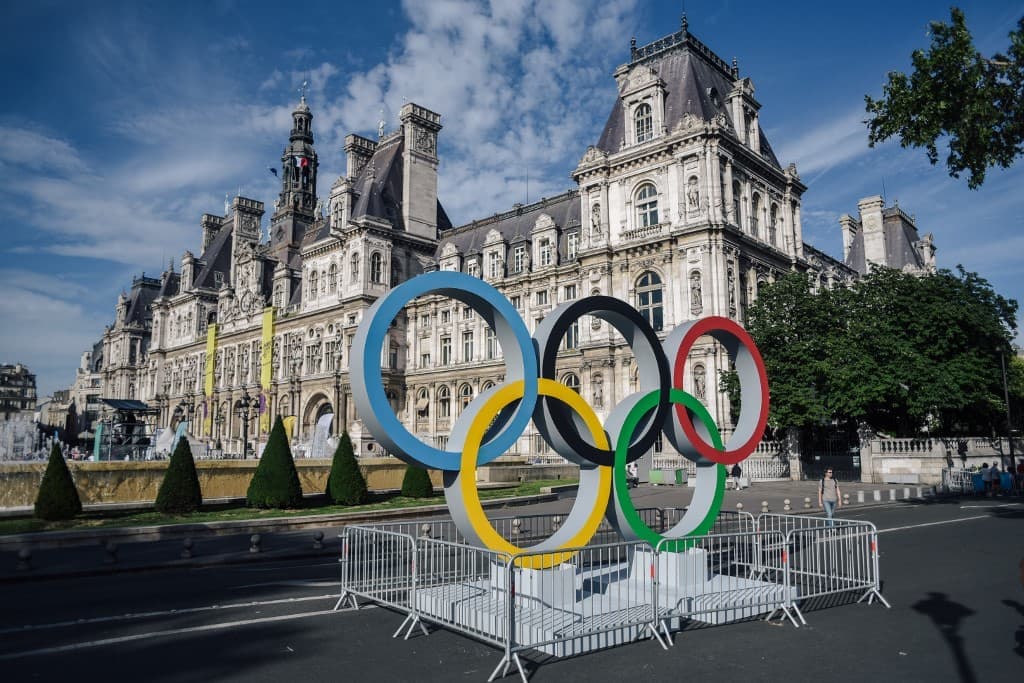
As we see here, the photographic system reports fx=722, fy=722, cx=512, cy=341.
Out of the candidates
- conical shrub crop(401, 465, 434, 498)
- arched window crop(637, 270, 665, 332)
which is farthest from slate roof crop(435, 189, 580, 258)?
conical shrub crop(401, 465, 434, 498)

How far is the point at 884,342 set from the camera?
3650 centimetres

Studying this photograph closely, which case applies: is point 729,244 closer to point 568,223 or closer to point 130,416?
point 568,223

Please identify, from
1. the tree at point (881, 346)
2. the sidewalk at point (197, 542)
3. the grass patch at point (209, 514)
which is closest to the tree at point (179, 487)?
the grass patch at point (209, 514)

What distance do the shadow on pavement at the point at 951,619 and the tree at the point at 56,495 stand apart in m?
22.5

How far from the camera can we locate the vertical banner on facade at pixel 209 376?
7769 cm

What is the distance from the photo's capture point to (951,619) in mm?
10336

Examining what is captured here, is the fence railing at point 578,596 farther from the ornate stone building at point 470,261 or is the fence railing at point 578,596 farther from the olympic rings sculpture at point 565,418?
the ornate stone building at point 470,261

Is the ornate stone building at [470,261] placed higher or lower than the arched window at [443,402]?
higher

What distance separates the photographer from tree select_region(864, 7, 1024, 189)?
18452mm

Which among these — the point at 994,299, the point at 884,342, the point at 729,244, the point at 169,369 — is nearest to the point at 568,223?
the point at 729,244

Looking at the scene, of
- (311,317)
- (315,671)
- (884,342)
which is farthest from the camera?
(311,317)

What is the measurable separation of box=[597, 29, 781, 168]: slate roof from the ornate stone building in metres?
0.16

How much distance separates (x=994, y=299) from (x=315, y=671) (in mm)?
43827

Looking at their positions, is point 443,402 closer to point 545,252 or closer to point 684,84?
point 545,252
